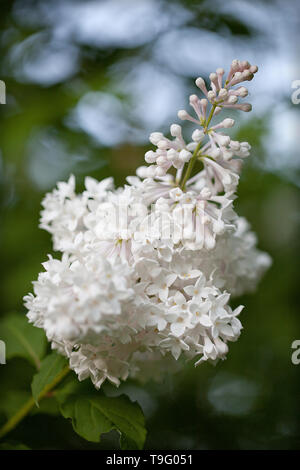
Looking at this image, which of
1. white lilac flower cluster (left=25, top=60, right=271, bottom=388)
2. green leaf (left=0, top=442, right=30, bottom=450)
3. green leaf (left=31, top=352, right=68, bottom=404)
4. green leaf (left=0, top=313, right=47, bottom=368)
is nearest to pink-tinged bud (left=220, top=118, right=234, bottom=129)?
white lilac flower cluster (left=25, top=60, right=271, bottom=388)

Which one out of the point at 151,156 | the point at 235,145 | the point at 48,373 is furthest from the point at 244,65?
the point at 48,373

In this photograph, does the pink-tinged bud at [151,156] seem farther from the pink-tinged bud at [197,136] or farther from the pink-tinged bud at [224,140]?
the pink-tinged bud at [224,140]

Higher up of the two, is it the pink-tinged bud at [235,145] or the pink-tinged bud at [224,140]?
the pink-tinged bud at [224,140]

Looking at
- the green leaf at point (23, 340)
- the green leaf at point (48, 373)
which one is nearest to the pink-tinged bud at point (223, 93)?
the green leaf at point (48, 373)

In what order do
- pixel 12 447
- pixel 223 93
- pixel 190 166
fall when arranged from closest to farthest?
pixel 223 93 → pixel 190 166 → pixel 12 447

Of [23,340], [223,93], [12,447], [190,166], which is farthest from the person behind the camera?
[23,340]

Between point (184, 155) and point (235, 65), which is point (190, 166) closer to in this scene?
point (184, 155)

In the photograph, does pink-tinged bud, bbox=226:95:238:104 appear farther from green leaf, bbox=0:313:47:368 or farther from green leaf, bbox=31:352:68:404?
green leaf, bbox=0:313:47:368
